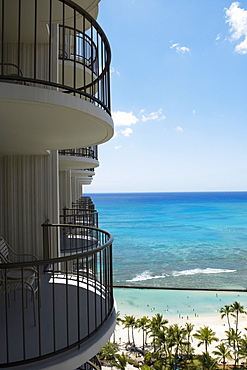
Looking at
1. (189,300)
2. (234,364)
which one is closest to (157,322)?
(234,364)

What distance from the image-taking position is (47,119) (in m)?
3.46

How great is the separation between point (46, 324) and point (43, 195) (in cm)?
358

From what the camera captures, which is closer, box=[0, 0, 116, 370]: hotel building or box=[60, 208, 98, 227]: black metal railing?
box=[0, 0, 116, 370]: hotel building

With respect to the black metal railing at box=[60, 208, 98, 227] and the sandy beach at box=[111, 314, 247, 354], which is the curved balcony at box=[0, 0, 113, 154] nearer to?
the black metal railing at box=[60, 208, 98, 227]

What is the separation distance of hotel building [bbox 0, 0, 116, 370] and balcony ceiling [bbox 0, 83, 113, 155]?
0.01 m

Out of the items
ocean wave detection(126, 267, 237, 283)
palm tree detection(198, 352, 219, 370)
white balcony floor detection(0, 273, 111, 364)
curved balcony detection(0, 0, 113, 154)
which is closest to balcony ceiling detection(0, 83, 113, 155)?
curved balcony detection(0, 0, 113, 154)

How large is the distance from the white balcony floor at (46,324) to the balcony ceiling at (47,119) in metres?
2.09

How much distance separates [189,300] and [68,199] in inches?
681

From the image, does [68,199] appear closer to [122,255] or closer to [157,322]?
[157,322]

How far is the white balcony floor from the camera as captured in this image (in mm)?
3184

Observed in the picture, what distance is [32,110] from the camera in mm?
3100

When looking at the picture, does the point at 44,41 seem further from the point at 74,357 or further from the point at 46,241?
the point at 74,357

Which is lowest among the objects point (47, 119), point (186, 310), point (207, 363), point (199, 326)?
point (186, 310)

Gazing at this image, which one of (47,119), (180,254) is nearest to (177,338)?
(47,119)
